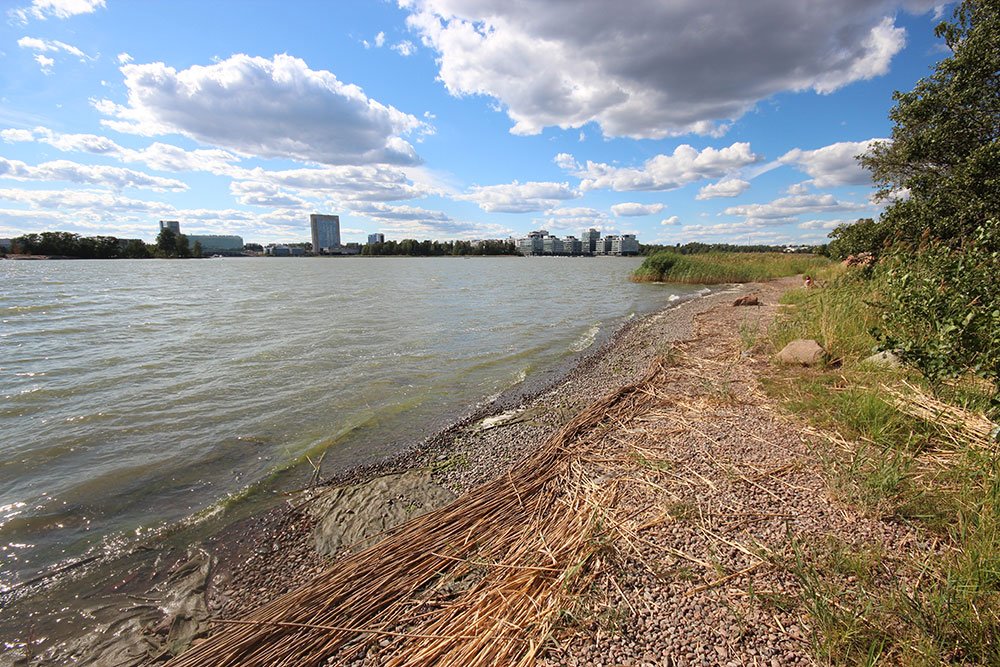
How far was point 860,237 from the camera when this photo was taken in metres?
13.3

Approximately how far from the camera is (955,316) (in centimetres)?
506

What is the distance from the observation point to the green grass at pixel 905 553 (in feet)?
7.98

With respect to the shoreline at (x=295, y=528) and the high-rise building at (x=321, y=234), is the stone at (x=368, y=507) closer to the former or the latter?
the shoreline at (x=295, y=528)

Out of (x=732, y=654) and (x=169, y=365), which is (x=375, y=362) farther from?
(x=732, y=654)

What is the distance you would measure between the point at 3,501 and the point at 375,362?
7.48 m

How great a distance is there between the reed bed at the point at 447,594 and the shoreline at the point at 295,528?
61cm

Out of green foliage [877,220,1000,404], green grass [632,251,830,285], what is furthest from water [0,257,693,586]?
green grass [632,251,830,285]

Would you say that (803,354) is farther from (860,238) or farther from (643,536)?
(860,238)

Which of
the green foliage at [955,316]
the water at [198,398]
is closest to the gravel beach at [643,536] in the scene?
the water at [198,398]

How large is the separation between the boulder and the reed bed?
5808mm

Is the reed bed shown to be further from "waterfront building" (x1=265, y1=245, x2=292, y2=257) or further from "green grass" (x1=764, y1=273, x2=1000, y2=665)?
"waterfront building" (x1=265, y1=245, x2=292, y2=257)

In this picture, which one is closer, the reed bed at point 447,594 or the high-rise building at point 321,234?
the reed bed at point 447,594

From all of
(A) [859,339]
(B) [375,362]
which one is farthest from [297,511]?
(A) [859,339]

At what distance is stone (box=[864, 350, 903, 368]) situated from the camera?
6.68 meters
